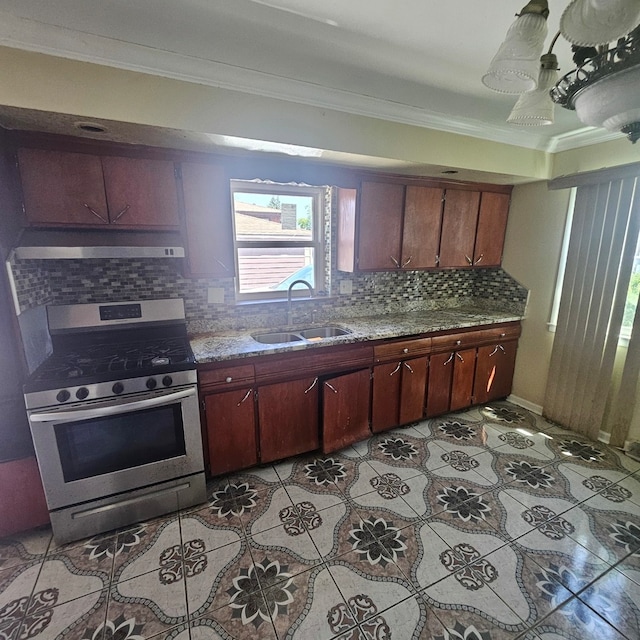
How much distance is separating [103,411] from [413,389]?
7.26ft

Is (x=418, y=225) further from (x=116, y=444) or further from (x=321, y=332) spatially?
(x=116, y=444)

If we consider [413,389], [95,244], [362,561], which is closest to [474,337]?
[413,389]

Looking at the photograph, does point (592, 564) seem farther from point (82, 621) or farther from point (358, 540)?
point (82, 621)

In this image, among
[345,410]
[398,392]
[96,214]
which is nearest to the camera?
[96,214]

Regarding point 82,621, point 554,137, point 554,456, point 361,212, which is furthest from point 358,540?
point 554,137

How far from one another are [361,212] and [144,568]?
2624 millimetres

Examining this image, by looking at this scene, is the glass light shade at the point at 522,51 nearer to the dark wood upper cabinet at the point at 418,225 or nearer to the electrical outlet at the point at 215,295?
the dark wood upper cabinet at the point at 418,225

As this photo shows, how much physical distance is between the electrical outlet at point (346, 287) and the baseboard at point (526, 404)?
2015 mm

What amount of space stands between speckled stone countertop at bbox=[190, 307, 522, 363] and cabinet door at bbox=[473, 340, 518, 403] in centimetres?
30

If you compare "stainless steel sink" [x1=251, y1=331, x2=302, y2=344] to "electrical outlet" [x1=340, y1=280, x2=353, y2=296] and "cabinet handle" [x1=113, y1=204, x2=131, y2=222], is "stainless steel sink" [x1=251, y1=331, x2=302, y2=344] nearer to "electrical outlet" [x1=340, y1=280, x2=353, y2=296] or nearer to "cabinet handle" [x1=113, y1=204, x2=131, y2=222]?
"electrical outlet" [x1=340, y1=280, x2=353, y2=296]

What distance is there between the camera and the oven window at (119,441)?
1.72m

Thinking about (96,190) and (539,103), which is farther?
(96,190)

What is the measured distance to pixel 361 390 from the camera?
2545 mm

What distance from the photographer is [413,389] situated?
2818mm
